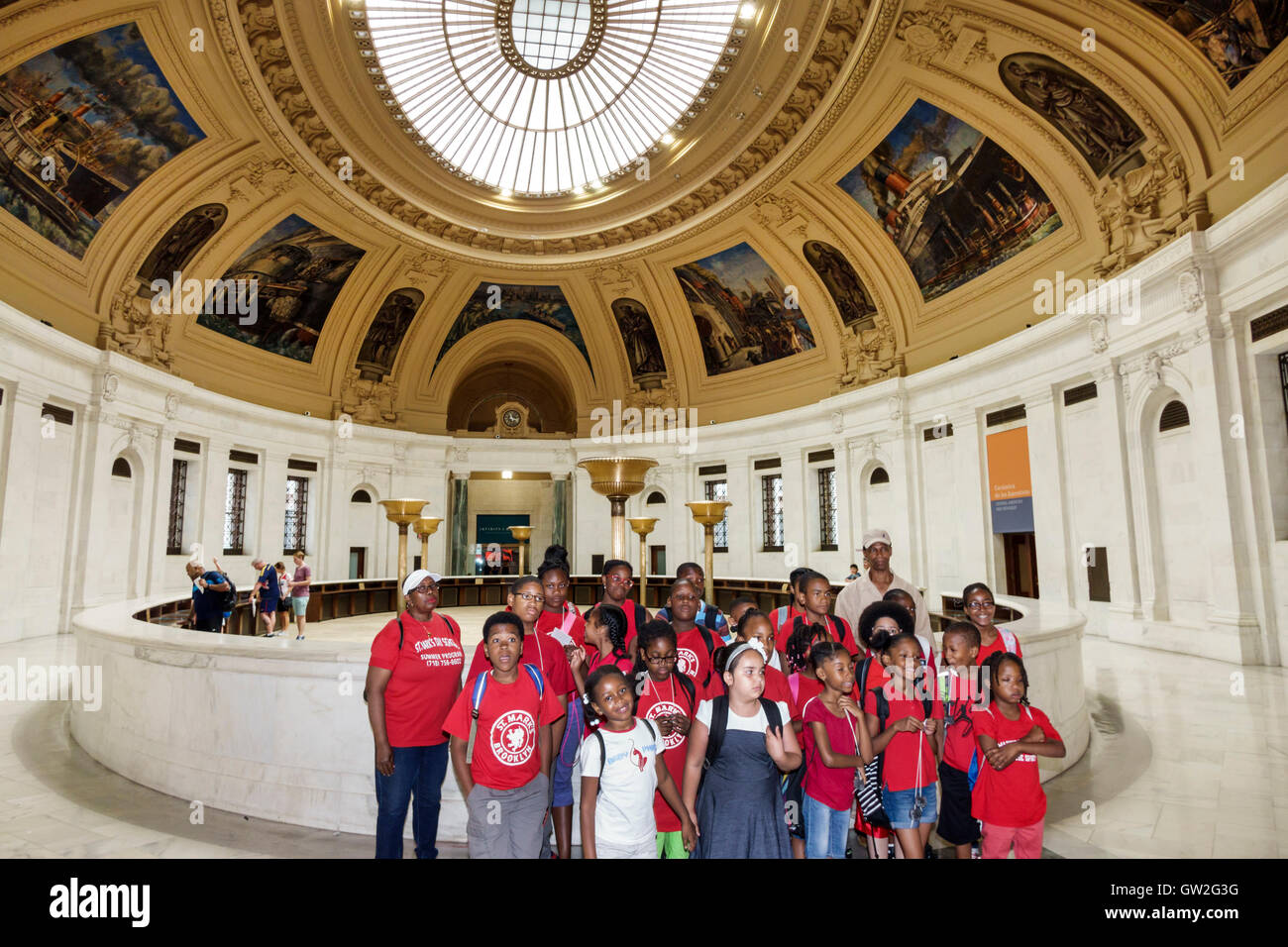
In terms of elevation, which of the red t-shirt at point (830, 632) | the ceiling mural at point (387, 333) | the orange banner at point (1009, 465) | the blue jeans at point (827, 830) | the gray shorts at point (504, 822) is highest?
the ceiling mural at point (387, 333)

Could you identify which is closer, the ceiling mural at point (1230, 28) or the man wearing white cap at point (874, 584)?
the man wearing white cap at point (874, 584)

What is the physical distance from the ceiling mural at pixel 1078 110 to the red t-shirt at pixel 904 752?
12986 mm

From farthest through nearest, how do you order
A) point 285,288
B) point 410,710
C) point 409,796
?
1. point 285,288
2. point 409,796
3. point 410,710

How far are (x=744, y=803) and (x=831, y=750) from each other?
0.54m

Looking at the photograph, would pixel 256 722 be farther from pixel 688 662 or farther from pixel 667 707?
pixel 667 707

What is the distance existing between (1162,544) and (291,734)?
43.7 feet

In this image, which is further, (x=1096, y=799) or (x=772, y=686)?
(x=1096, y=799)

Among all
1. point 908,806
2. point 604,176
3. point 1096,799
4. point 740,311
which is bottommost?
point 1096,799

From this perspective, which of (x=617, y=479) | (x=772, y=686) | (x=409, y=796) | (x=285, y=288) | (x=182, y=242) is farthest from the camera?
(x=285, y=288)

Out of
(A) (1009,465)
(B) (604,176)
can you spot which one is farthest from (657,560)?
(B) (604,176)

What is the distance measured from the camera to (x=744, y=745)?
120 inches

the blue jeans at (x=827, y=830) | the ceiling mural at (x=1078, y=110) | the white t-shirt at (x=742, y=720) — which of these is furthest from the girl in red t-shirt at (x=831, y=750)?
the ceiling mural at (x=1078, y=110)

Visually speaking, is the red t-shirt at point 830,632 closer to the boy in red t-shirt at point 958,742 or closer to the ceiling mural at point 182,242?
the boy in red t-shirt at point 958,742

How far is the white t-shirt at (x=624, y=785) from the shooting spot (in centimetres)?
289
